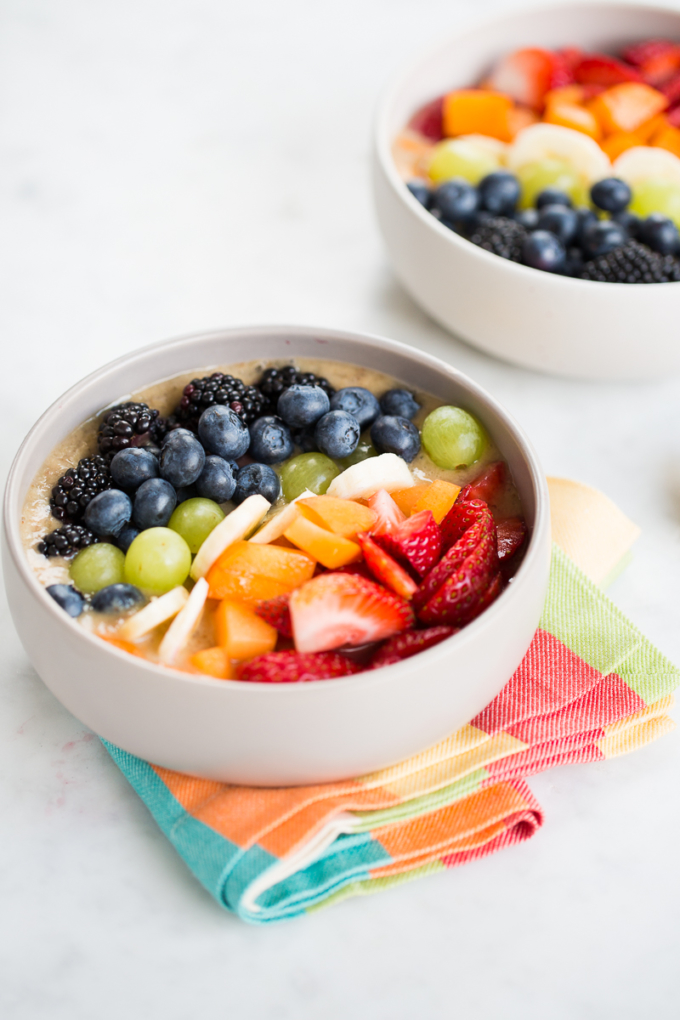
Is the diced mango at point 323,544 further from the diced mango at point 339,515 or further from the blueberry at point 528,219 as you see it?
the blueberry at point 528,219

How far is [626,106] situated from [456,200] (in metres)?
0.52

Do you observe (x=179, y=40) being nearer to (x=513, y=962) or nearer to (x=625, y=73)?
(x=625, y=73)

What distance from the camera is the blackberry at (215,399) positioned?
1.18 m

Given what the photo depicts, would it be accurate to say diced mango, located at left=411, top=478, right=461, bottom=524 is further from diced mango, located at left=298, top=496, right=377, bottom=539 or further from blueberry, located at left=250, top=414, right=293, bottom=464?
blueberry, located at left=250, top=414, right=293, bottom=464

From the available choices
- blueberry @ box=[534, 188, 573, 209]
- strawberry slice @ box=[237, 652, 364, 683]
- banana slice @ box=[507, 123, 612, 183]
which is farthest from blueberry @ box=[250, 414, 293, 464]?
banana slice @ box=[507, 123, 612, 183]

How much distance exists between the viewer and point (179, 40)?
234cm

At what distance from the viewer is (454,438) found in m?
1.14

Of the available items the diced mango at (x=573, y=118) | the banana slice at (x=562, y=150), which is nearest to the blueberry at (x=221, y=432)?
the banana slice at (x=562, y=150)

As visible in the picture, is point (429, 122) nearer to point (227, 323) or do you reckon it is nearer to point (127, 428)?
point (227, 323)

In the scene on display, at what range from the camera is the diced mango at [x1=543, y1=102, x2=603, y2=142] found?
1793 millimetres

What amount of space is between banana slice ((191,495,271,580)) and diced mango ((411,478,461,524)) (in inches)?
7.8

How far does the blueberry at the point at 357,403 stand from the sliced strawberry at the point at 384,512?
0.15m

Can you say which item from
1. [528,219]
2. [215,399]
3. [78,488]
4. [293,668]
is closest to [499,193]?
[528,219]

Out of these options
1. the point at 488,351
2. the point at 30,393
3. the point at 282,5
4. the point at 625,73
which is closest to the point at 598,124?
the point at 625,73
